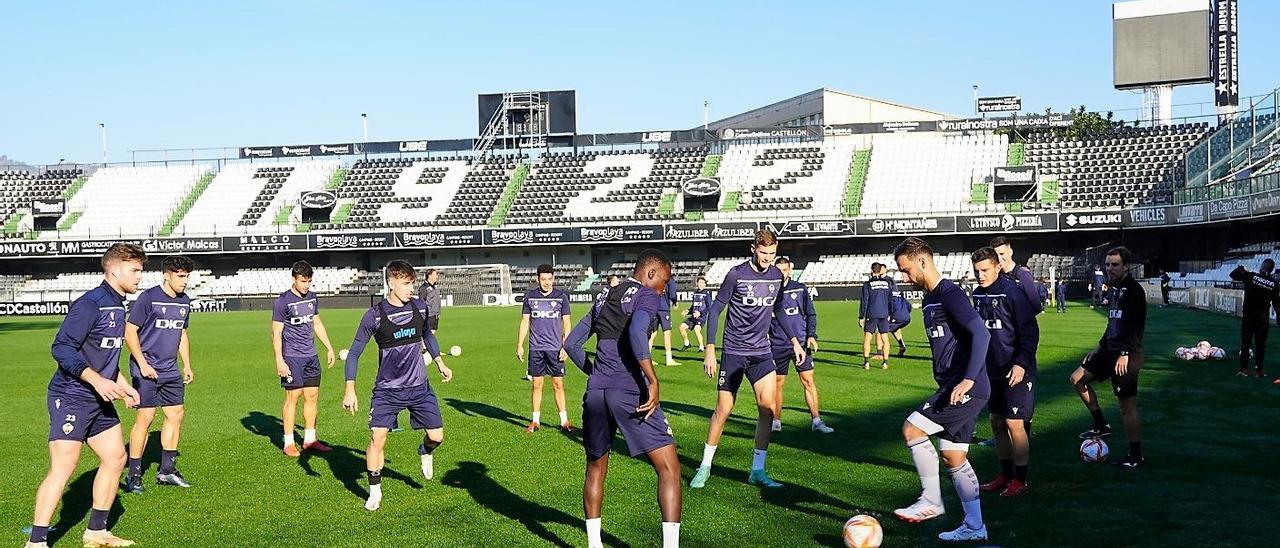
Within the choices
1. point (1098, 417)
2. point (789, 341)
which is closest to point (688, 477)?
point (789, 341)

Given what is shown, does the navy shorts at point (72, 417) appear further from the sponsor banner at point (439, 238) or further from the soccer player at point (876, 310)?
the sponsor banner at point (439, 238)

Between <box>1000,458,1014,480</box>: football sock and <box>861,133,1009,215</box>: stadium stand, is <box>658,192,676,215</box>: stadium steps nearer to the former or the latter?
<box>861,133,1009,215</box>: stadium stand

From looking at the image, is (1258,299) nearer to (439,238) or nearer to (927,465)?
(927,465)

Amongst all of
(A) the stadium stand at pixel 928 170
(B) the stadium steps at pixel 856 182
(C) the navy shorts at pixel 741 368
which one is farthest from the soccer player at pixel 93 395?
(B) the stadium steps at pixel 856 182

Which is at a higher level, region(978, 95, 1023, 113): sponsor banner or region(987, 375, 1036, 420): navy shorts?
region(978, 95, 1023, 113): sponsor banner

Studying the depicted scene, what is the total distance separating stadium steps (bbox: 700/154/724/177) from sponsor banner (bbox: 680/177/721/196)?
316 cm

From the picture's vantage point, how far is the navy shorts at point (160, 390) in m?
10.1

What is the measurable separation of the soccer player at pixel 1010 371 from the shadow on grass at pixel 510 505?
11.5 ft

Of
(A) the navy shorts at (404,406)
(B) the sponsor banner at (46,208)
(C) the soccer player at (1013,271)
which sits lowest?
(A) the navy shorts at (404,406)

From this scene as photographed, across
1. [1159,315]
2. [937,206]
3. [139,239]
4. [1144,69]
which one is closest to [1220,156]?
[1144,69]

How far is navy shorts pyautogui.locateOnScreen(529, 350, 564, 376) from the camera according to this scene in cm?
1377

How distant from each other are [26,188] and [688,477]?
7221 cm

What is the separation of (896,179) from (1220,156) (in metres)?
17.0

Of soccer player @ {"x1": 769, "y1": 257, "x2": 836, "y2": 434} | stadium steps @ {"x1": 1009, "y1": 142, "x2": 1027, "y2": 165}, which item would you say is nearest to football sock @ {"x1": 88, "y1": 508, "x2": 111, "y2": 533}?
soccer player @ {"x1": 769, "y1": 257, "x2": 836, "y2": 434}
